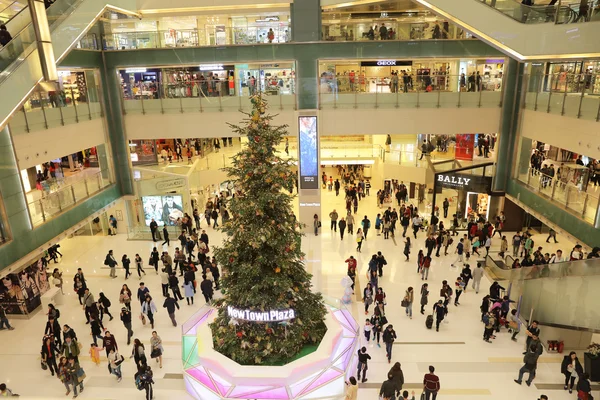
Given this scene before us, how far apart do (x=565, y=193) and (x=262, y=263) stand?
11.5 meters

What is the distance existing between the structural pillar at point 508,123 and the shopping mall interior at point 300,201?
9 centimetres

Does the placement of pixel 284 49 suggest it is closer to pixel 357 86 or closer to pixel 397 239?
pixel 357 86

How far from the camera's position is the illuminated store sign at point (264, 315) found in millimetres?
9531

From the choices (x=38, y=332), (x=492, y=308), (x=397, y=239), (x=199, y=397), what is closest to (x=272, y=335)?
(x=199, y=397)

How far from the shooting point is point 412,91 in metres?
18.6

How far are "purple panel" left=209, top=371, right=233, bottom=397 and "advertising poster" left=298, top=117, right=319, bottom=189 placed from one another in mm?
11024

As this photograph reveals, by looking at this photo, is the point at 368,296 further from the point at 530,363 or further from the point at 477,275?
the point at 530,363

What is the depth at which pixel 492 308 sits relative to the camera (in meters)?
11.5

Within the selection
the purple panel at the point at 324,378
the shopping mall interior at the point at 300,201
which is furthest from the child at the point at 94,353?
the purple panel at the point at 324,378

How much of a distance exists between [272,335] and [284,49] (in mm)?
12525

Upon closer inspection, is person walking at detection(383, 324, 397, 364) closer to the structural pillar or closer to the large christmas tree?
the large christmas tree

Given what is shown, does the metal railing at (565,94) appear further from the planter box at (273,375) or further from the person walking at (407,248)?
the planter box at (273,375)

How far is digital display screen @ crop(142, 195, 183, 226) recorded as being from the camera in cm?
2045

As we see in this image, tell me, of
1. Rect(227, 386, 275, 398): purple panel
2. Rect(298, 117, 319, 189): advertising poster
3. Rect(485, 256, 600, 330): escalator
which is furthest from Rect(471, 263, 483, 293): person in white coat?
Rect(298, 117, 319, 189): advertising poster
